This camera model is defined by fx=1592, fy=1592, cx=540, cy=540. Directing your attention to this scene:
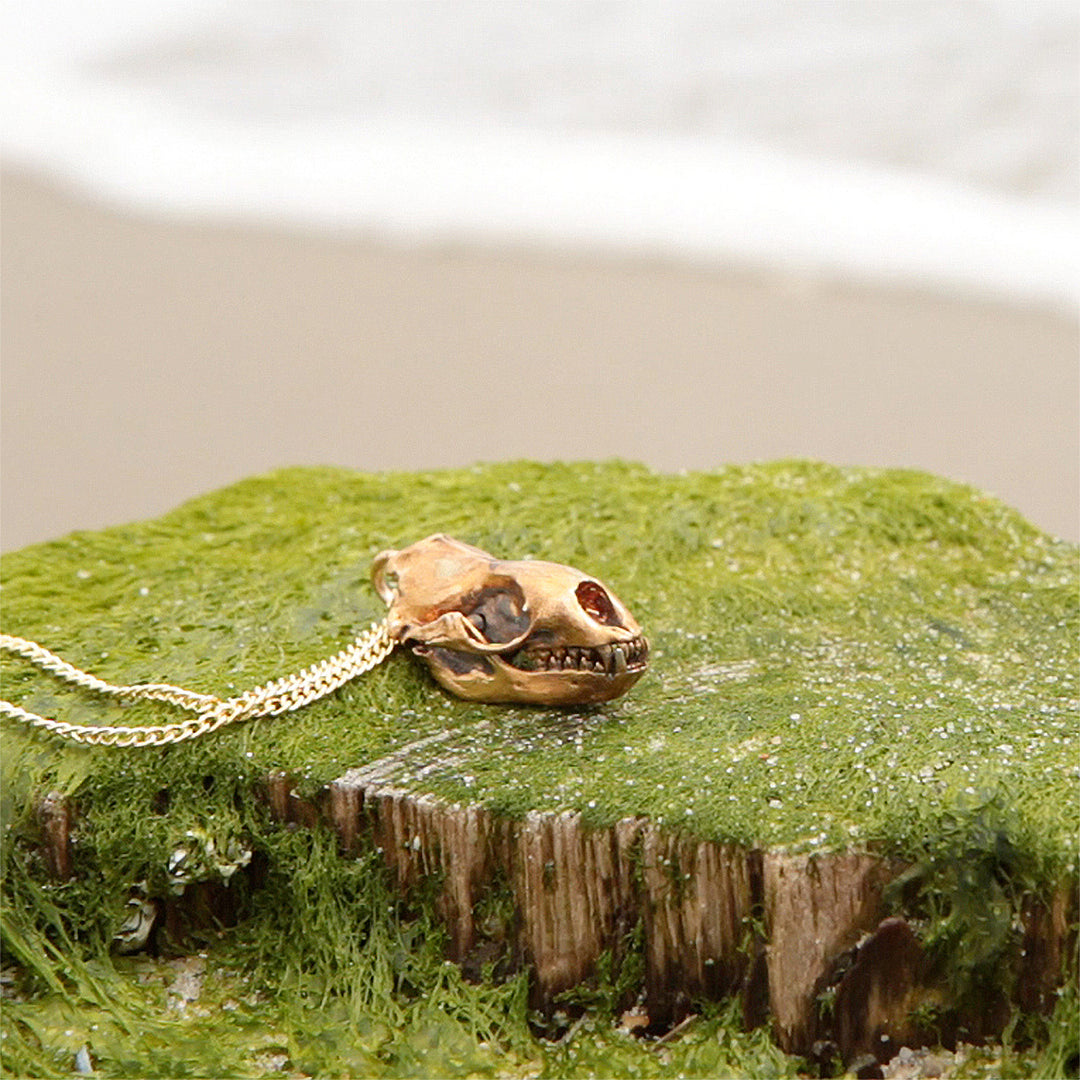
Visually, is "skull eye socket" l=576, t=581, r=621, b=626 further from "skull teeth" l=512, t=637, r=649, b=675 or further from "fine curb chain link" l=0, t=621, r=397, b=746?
"fine curb chain link" l=0, t=621, r=397, b=746

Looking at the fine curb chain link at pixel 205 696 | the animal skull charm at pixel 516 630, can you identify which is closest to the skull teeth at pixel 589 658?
the animal skull charm at pixel 516 630

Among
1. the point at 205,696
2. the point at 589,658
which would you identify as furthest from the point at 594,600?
the point at 205,696

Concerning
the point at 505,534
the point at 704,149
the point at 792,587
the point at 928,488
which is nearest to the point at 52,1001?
the point at 505,534

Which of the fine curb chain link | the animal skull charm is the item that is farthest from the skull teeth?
the fine curb chain link

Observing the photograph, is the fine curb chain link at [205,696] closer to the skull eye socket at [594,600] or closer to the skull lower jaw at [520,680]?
the skull lower jaw at [520,680]

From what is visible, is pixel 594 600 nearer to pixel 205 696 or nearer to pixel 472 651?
pixel 472 651

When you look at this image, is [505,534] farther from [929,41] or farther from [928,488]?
[929,41]
